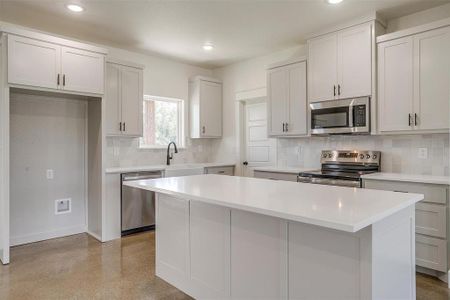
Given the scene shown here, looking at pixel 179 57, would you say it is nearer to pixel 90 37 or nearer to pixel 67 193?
pixel 90 37

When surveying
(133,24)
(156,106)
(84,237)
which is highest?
(133,24)

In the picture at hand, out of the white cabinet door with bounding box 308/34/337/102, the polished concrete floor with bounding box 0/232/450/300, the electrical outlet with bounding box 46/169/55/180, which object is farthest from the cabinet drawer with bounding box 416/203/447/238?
the electrical outlet with bounding box 46/169/55/180

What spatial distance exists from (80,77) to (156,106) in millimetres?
1609

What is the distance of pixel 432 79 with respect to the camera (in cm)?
295

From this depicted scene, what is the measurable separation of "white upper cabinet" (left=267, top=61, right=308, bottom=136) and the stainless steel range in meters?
0.50

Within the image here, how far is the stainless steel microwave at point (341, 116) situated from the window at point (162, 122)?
2.44m

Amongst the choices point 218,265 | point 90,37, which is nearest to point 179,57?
point 90,37

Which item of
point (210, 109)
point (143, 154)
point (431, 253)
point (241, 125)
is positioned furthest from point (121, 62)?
point (431, 253)

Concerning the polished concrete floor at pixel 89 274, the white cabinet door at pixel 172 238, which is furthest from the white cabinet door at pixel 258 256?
the polished concrete floor at pixel 89 274

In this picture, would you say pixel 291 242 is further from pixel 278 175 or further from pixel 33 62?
pixel 33 62

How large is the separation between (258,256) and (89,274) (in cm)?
182

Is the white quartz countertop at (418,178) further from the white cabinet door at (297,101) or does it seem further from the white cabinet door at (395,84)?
the white cabinet door at (297,101)

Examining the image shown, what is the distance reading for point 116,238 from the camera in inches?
153

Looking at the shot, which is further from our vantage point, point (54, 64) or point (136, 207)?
point (136, 207)
